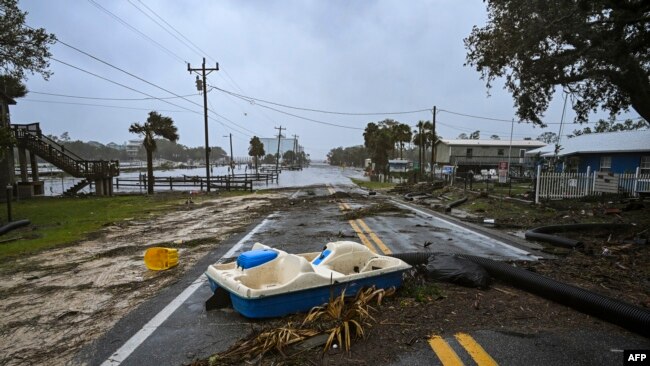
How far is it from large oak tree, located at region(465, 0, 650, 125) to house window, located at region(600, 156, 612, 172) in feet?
58.7

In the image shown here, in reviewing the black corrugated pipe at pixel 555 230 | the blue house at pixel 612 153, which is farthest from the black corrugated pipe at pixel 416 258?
the blue house at pixel 612 153

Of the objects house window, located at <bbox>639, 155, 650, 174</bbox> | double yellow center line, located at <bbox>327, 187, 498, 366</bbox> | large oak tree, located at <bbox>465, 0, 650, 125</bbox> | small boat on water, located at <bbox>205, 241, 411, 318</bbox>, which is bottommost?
double yellow center line, located at <bbox>327, 187, 498, 366</bbox>

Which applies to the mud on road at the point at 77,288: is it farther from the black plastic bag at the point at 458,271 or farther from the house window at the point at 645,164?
the house window at the point at 645,164

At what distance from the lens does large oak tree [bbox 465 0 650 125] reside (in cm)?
988

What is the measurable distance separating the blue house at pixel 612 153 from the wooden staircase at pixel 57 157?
111 feet

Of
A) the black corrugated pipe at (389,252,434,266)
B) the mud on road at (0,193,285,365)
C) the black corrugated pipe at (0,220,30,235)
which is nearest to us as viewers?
the mud on road at (0,193,285,365)

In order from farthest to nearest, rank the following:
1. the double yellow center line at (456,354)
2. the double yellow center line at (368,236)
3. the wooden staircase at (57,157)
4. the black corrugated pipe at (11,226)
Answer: the wooden staircase at (57,157) → the black corrugated pipe at (11,226) → the double yellow center line at (368,236) → the double yellow center line at (456,354)

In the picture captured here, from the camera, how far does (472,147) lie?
62250mm

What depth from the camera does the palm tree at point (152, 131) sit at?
1236 inches

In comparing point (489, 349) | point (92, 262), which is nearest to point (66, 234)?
point (92, 262)

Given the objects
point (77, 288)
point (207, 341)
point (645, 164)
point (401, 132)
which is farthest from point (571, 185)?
point (401, 132)

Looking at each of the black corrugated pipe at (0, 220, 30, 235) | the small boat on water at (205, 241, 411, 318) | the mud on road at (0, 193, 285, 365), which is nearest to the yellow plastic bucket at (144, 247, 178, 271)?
the mud on road at (0, 193, 285, 365)

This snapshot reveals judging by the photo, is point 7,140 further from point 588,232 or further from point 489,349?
point 588,232

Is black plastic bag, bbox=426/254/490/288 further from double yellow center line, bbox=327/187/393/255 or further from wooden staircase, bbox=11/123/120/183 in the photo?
wooden staircase, bbox=11/123/120/183
